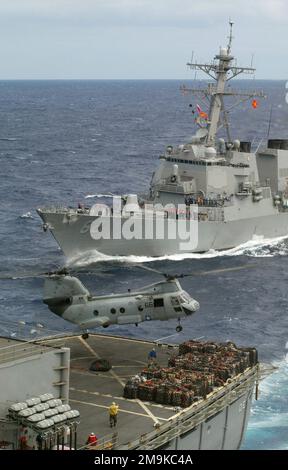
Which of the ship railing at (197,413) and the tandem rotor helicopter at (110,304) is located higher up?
the tandem rotor helicopter at (110,304)

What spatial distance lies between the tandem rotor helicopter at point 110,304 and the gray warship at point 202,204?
23.5 meters

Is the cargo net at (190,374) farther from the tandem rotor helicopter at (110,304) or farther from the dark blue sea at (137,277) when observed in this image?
the dark blue sea at (137,277)

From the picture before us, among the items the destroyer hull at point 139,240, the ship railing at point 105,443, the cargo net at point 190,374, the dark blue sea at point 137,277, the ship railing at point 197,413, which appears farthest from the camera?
the destroyer hull at point 139,240

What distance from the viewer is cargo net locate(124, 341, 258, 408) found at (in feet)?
107

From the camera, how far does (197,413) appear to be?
31672mm

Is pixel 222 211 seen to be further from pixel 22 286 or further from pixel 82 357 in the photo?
pixel 82 357

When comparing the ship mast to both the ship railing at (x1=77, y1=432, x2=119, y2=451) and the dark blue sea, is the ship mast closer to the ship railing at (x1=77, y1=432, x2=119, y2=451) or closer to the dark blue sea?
the dark blue sea

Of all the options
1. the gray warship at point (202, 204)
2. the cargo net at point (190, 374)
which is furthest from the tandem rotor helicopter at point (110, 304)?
the gray warship at point (202, 204)

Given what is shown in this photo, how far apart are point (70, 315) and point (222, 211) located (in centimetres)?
2914

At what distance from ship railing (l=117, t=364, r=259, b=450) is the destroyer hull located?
27017 millimetres

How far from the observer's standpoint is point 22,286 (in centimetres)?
5606

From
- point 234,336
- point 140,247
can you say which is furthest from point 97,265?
point 234,336

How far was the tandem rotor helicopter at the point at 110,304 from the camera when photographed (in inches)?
1500

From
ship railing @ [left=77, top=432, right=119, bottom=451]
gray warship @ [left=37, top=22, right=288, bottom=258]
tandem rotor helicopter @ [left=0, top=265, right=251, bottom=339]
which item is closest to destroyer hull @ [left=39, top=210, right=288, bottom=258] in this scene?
gray warship @ [left=37, top=22, right=288, bottom=258]
